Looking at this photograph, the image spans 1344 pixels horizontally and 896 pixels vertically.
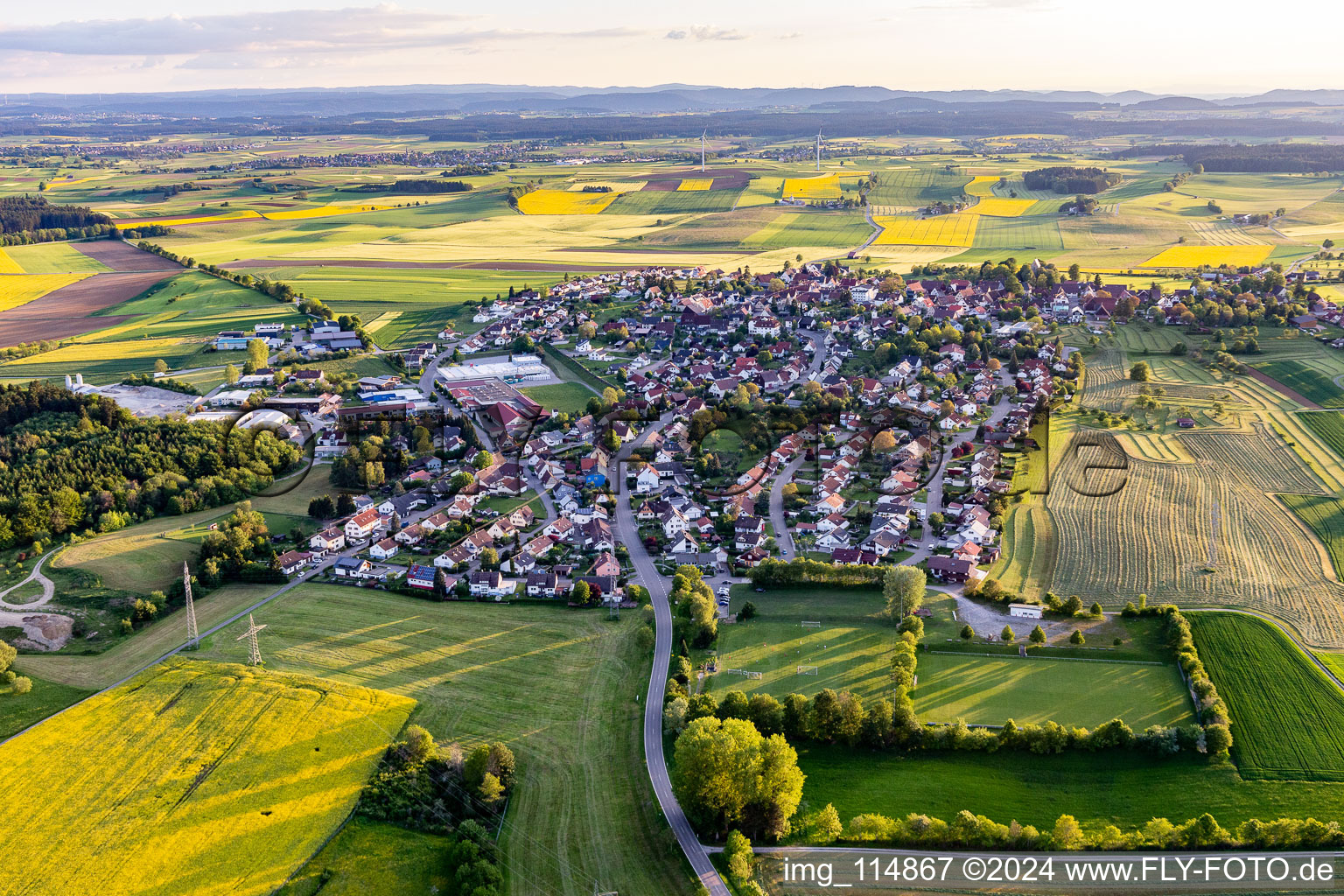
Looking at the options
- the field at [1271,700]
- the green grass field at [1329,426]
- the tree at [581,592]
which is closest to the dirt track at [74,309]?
the tree at [581,592]

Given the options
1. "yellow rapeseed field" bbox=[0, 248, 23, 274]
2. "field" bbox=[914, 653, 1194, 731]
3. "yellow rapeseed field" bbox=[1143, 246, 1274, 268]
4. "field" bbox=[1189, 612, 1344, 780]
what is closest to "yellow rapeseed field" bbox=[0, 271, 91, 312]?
"yellow rapeseed field" bbox=[0, 248, 23, 274]

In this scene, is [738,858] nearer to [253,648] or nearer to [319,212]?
[253,648]

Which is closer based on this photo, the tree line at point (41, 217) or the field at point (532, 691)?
the field at point (532, 691)

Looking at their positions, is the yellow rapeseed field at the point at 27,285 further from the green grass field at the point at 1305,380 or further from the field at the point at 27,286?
the green grass field at the point at 1305,380

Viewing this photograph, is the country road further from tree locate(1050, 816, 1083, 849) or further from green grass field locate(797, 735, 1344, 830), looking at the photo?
tree locate(1050, 816, 1083, 849)

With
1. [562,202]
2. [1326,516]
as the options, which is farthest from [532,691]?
[562,202]

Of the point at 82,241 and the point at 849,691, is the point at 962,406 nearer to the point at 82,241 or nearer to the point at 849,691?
the point at 849,691
